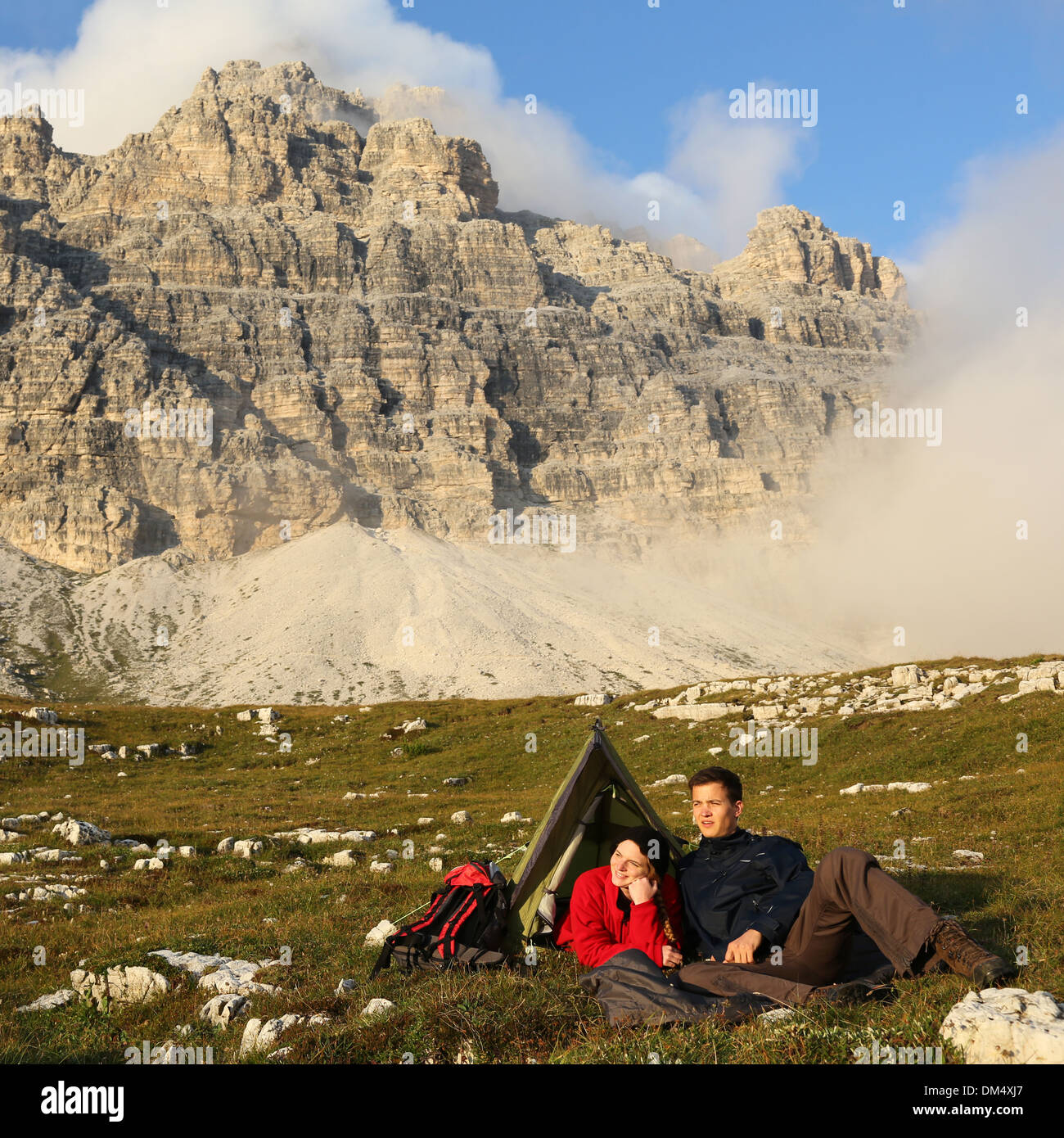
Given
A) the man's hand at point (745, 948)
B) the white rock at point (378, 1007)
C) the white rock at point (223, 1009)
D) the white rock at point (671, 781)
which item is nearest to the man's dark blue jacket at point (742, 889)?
the man's hand at point (745, 948)

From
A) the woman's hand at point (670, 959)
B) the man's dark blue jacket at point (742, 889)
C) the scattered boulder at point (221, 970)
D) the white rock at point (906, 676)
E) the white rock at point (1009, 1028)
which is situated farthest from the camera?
the white rock at point (906, 676)

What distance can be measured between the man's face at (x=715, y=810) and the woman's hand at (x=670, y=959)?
56.3 inches

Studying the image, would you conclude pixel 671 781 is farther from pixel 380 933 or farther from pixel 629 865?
pixel 629 865

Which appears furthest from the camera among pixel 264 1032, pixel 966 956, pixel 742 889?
pixel 742 889

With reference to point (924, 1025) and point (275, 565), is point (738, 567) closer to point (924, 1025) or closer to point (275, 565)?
point (275, 565)

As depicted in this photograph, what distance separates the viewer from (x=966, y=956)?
7531mm

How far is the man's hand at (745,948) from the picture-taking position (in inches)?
334

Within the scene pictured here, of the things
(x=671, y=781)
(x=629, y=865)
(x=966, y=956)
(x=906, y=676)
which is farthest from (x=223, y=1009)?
(x=906, y=676)

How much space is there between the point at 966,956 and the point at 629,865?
3.35 m

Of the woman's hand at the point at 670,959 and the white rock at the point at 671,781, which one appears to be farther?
the white rock at the point at 671,781

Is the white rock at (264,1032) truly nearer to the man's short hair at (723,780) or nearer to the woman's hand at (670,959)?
the woman's hand at (670,959)

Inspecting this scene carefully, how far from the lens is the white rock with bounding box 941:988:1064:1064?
5805 millimetres

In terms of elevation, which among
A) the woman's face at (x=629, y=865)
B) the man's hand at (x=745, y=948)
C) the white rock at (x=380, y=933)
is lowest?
the white rock at (x=380, y=933)

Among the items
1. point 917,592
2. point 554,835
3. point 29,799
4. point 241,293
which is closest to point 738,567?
point 917,592
